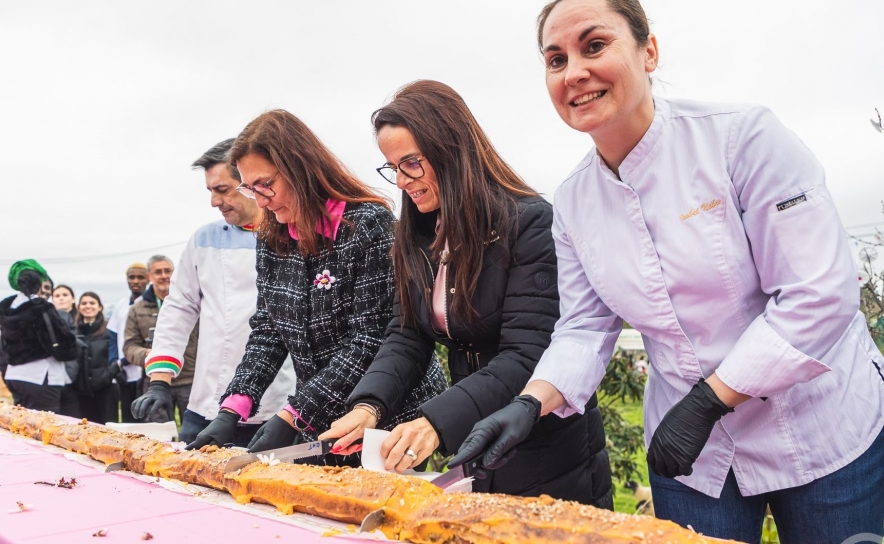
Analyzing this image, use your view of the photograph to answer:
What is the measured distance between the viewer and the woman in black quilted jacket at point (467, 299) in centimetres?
194

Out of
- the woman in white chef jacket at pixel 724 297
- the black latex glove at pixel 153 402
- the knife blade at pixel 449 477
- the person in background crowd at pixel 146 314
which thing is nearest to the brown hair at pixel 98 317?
the person in background crowd at pixel 146 314

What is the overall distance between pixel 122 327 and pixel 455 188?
5.34 meters

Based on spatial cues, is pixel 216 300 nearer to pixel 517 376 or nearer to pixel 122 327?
pixel 517 376

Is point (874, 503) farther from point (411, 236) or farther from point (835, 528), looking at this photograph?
point (411, 236)

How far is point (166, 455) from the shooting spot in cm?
232

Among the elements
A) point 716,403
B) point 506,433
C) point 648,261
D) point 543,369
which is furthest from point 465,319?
point 716,403

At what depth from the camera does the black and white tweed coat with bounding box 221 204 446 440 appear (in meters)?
2.43

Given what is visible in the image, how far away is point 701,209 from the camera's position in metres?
1.54

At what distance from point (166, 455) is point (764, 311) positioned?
179cm

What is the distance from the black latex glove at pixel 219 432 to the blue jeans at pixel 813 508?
1558 millimetres

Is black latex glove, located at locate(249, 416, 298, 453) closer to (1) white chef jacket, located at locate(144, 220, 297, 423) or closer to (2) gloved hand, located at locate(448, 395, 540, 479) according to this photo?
(2) gloved hand, located at locate(448, 395, 540, 479)

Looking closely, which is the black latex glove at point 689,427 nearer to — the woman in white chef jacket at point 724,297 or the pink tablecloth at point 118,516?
the woman in white chef jacket at point 724,297

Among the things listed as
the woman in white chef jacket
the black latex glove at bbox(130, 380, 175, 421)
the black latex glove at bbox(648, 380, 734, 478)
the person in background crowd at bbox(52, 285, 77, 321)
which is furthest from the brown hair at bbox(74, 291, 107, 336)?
the black latex glove at bbox(648, 380, 734, 478)

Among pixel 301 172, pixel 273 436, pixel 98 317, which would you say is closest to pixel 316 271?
pixel 301 172
